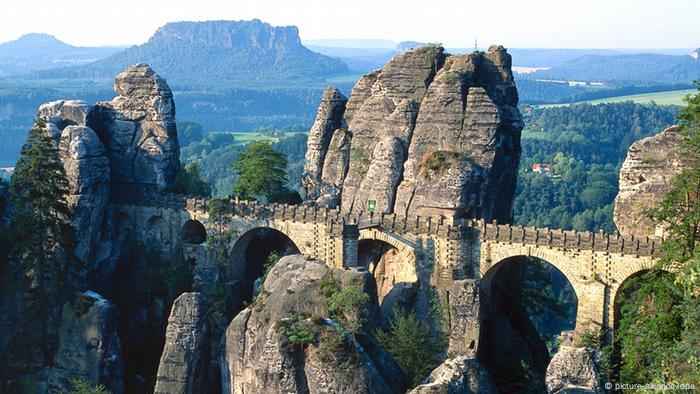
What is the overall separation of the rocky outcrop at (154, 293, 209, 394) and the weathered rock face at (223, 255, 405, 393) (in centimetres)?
255

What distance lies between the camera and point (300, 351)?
32625 mm

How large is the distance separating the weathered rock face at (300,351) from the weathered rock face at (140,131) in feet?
47.1

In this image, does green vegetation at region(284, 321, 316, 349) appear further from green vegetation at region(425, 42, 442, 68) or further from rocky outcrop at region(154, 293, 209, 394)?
green vegetation at region(425, 42, 442, 68)

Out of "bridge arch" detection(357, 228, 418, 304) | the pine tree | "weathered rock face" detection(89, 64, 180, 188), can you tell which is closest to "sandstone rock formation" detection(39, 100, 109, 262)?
"weathered rock face" detection(89, 64, 180, 188)

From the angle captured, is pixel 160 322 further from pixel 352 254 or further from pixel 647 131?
pixel 647 131

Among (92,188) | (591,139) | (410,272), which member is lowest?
(591,139)

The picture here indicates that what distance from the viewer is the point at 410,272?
48062mm

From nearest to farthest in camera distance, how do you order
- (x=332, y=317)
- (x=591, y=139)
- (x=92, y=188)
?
(x=332, y=317) < (x=92, y=188) < (x=591, y=139)

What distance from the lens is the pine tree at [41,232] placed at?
46.8 m

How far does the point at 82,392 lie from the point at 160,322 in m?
10.2

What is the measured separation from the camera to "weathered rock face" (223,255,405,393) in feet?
104

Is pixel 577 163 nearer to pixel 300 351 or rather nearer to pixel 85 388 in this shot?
pixel 85 388

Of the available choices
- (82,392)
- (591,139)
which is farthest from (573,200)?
(82,392)

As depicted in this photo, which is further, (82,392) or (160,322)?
(160,322)
